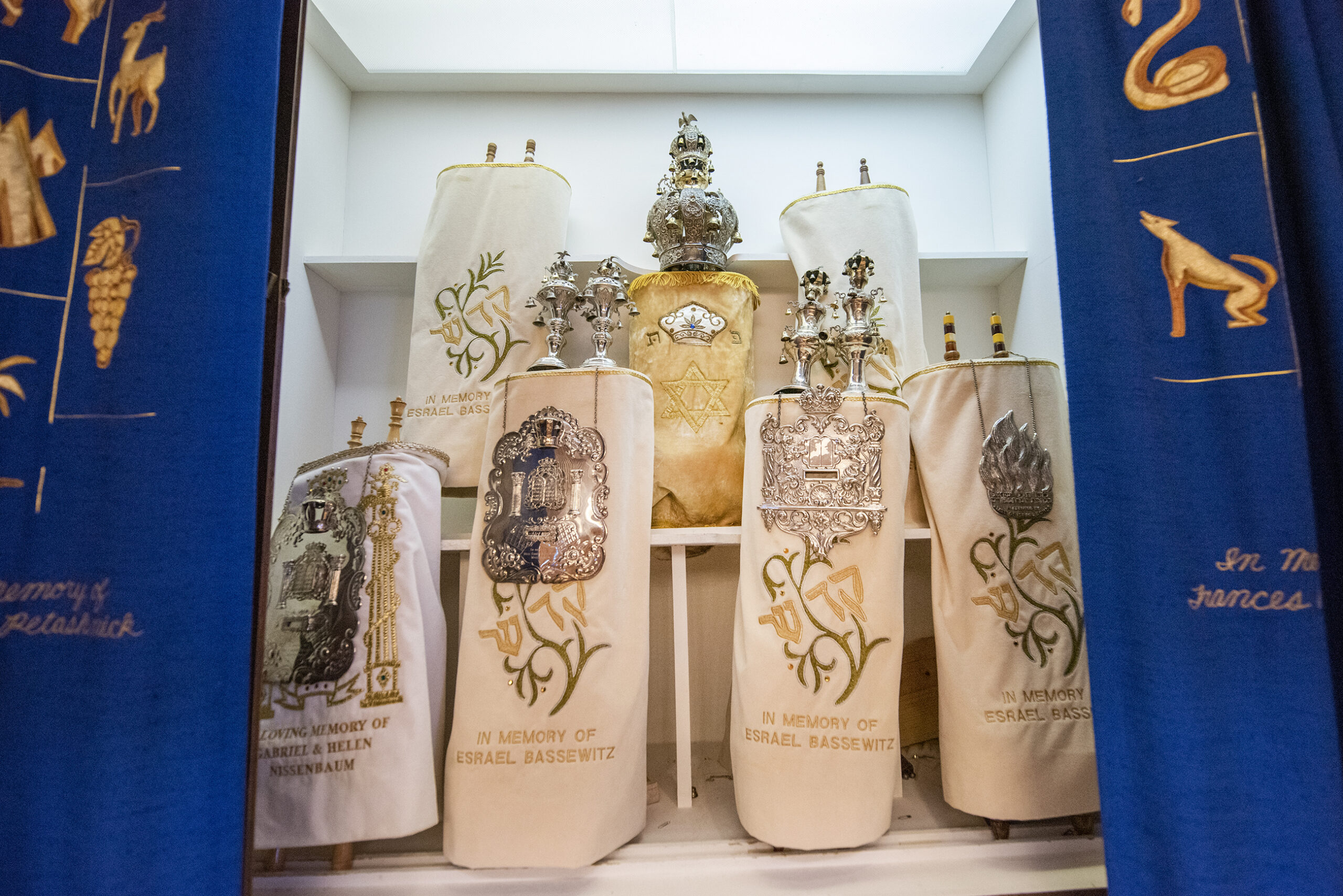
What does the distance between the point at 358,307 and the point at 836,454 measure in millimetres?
1556

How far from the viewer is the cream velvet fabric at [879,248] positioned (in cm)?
172

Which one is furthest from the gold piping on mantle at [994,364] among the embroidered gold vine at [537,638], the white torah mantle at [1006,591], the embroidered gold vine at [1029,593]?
the embroidered gold vine at [537,638]

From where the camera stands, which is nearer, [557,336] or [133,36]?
[133,36]

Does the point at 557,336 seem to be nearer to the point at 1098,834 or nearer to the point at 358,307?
the point at 358,307

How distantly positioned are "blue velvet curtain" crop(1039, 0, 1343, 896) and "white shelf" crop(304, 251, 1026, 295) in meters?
0.86

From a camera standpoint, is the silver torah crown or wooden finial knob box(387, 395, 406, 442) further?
the silver torah crown

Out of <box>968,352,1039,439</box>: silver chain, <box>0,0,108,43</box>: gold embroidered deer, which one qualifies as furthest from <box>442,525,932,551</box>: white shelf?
<box>0,0,108,43</box>: gold embroidered deer

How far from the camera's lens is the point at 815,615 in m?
1.30

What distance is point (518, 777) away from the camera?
123cm

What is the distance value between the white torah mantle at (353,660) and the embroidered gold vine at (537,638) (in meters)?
0.17

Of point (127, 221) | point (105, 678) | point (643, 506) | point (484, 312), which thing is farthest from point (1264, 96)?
point (105, 678)

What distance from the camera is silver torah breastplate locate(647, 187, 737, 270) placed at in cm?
174

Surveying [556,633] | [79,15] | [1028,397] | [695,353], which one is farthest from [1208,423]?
[79,15]

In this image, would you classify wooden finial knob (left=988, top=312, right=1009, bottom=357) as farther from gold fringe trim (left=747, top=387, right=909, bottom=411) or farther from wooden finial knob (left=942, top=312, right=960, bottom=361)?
gold fringe trim (left=747, top=387, right=909, bottom=411)
